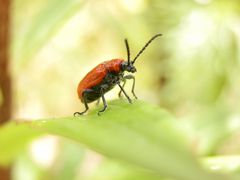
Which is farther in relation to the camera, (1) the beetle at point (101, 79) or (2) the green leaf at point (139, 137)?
(1) the beetle at point (101, 79)

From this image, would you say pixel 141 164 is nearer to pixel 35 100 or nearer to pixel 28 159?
pixel 28 159

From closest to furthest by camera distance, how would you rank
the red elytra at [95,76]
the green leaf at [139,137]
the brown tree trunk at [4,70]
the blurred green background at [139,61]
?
the green leaf at [139,137] → the brown tree trunk at [4,70] → the red elytra at [95,76] → the blurred green background at [139,61]

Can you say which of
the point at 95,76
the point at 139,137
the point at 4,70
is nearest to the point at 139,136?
the point at 139,137

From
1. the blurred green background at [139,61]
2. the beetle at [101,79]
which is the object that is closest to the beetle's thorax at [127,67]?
the beetle at [101,79]

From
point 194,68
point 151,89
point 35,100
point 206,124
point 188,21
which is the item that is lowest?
point 35,100

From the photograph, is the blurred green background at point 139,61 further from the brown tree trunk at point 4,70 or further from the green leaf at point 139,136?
the green leaf at point 139,136

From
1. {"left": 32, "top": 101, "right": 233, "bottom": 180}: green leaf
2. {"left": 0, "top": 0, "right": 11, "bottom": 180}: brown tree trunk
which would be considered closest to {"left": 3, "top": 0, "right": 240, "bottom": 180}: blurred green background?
{"left": 0, "top": 0, "right": 11, "bottom": 180}: brown tree trunk

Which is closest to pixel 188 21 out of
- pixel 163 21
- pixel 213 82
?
pixel 163 21
